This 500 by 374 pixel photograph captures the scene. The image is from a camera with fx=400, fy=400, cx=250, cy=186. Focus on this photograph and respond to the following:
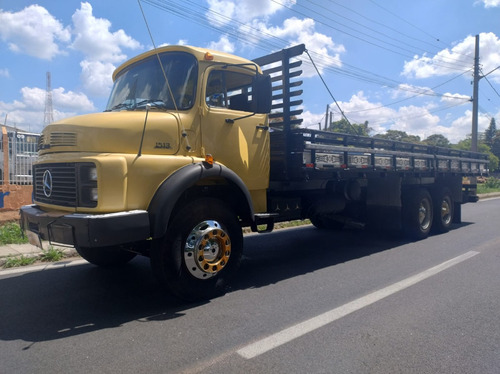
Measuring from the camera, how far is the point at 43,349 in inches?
125

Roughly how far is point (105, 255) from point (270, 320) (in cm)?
272

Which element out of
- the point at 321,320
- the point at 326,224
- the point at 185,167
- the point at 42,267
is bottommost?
the point at 321,320

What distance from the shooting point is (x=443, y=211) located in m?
9.20

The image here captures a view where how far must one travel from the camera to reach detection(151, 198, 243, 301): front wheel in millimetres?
4090

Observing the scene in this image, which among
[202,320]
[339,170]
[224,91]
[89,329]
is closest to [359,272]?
[339,170]

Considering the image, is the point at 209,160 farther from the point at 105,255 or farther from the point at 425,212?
the point at 425,212

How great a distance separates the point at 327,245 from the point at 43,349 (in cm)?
539

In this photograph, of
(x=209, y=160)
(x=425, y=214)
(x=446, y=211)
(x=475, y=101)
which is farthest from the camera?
(x=475, y=101)

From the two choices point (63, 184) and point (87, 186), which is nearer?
point (87, 186)

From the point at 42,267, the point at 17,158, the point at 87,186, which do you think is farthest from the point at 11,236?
the point at 87,186

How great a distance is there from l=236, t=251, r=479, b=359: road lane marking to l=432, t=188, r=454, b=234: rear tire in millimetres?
3628

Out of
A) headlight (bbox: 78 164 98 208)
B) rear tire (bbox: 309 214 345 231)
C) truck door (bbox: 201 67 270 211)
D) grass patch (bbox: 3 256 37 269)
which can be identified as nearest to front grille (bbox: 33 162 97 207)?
headlight (bbox: 78 164 98 208)

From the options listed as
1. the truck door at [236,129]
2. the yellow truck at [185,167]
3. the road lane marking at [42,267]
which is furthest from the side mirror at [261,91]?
the road lane marking at [42,267]

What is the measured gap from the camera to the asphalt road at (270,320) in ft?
9.85
